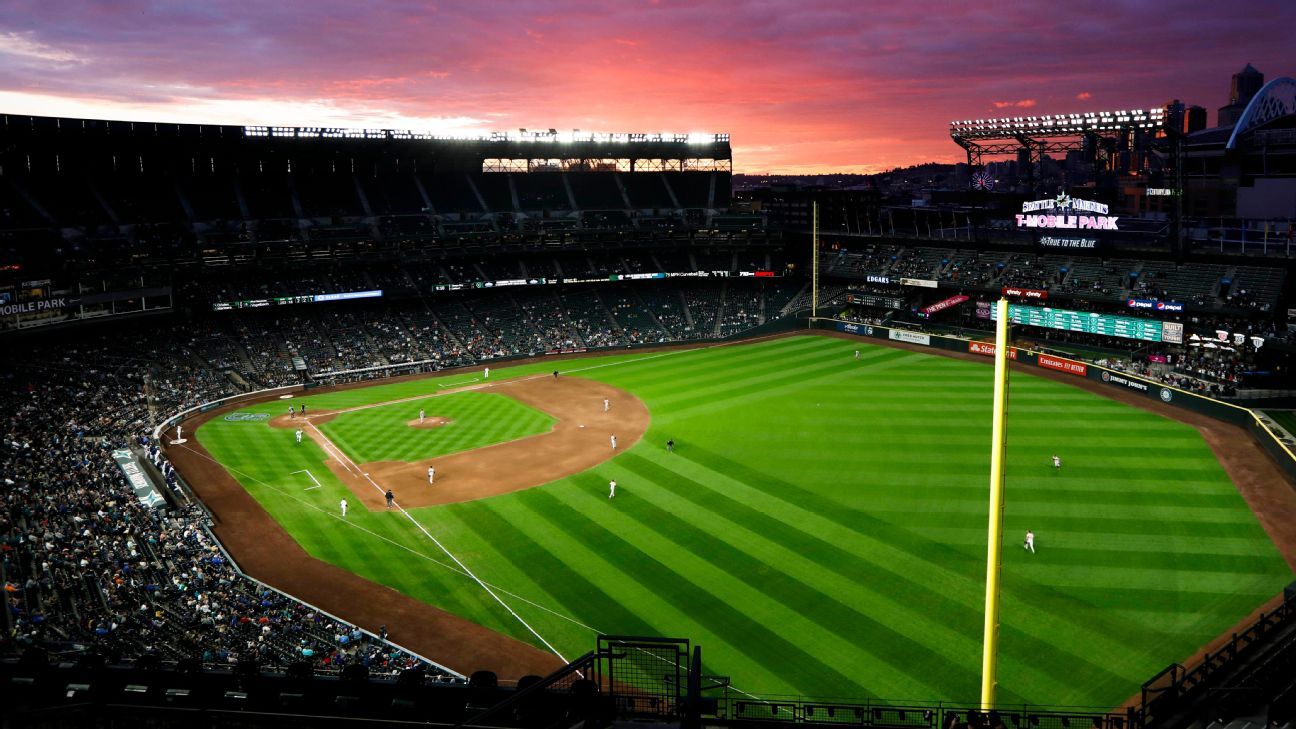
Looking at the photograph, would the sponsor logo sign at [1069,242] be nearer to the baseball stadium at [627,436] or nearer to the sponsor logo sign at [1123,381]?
the baseball stadium at [627,436]

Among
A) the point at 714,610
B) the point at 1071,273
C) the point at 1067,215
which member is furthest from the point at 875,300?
the point at 714,610

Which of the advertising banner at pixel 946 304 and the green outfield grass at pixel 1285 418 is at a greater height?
the advertising banner at pixel 946 304

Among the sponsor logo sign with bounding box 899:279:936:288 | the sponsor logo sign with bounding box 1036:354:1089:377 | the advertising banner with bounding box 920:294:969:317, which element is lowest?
the sponsor logo sign with bounding box 1036:354:1089:377

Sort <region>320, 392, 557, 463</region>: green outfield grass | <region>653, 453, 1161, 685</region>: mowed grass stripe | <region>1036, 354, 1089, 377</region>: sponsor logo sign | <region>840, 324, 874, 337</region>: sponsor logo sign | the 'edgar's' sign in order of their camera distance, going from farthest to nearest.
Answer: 1. <region>840, 324, 874, 337</region>: sponsor logo sign
2. the 'edgar's' sign
3. <region>1036, 354, 1089, 377</region>: sponsor logo sign
4. <region>320, 392, 557, 463</region>: green outfield grass
5. <region>653, 453, 1161, 685</region>: mowed grass stripe

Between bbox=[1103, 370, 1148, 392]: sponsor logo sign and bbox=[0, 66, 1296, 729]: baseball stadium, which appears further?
bbox=[1103, 370, 1148, 392]: sponsor logo sign

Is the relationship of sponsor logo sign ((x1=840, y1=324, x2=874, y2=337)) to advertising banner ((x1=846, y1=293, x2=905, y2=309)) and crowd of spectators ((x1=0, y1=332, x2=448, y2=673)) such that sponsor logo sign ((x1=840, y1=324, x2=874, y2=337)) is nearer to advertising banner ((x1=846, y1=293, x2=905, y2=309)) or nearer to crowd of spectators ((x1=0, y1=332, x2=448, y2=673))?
advertising banner ((x1=846, y1=293, x2=905, y2=309))

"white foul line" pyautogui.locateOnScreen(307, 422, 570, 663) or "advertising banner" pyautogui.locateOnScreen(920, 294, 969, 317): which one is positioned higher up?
"advertising banner" pyautogui.locateOnScreen(920, 294, 969, 317)

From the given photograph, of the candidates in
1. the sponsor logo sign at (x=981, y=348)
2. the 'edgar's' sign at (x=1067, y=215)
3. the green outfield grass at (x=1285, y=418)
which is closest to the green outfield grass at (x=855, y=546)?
the green outfield grass at (x=1285, y=418)

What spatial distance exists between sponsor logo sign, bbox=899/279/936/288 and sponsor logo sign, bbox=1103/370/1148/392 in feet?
76.7

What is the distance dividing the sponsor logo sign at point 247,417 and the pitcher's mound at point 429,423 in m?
9.64

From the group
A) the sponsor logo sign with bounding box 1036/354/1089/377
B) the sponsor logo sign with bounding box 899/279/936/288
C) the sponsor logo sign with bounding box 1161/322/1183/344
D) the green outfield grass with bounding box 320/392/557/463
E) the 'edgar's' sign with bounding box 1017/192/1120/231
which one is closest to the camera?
the green outfield grass with bounding box 320/392/557/463

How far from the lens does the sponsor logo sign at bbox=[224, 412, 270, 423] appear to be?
51906 millimetres

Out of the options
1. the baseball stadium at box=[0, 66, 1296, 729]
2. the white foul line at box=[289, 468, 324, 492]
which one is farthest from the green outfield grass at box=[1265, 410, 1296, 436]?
the white foul line at box=[289, 468, 324, 492]

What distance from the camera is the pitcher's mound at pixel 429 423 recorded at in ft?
165
